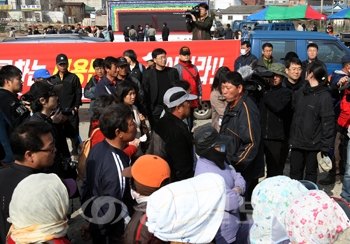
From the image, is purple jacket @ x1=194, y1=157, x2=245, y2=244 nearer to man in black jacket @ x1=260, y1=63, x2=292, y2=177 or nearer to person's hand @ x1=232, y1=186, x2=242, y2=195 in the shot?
person's hand @ x1=232, y1=186, x2=242, y2=195

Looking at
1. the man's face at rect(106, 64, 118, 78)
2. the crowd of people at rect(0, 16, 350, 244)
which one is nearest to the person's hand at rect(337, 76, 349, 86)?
the crowd of people at rect(0, 16, 350, 244)

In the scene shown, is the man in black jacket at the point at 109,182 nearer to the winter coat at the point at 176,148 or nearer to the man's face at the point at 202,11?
the winter coat at the point at 176,148

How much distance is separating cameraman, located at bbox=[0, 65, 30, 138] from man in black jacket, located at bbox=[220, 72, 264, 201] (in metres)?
2.18

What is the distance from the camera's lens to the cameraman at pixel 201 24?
31.6ft

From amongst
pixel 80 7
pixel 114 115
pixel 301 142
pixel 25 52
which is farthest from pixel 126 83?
pixel 80 7

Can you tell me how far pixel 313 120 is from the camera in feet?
15.9

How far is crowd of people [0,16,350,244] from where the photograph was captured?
2.09 meters

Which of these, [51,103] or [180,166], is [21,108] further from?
[180,166]

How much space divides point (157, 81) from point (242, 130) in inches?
113

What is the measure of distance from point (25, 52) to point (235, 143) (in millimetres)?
6953

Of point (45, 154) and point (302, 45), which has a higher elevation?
point (302, 45)

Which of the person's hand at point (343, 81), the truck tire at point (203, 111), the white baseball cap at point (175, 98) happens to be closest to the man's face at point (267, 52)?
the truck tire at point (203, 111)

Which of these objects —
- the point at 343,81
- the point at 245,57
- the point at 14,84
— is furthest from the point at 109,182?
the point at 245,57

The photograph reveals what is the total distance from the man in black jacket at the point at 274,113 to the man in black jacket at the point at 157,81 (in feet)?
6.35
